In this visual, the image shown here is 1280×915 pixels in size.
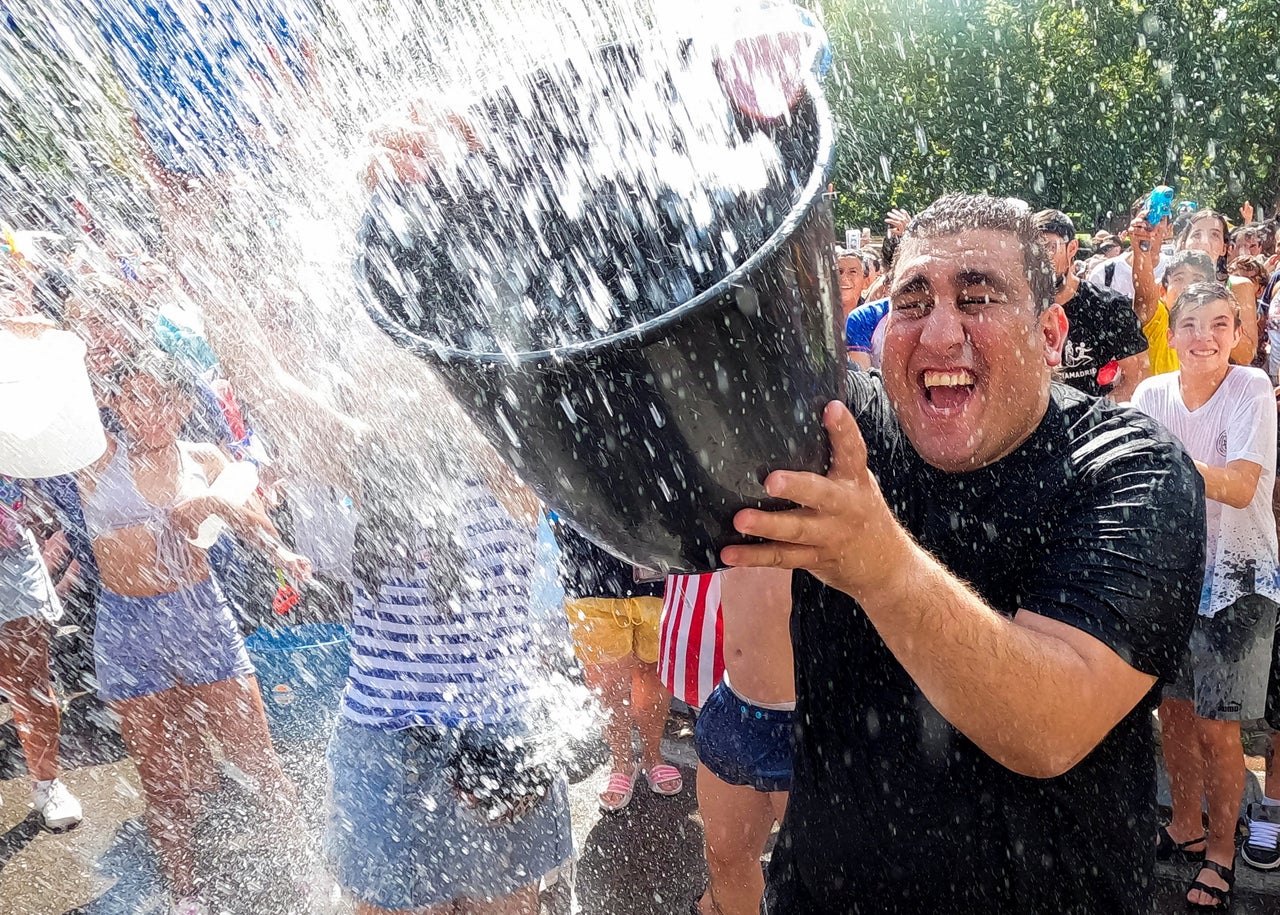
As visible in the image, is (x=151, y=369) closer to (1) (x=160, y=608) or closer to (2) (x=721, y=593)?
(1) (x=160, y=608)

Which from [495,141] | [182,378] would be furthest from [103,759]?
[495,141]

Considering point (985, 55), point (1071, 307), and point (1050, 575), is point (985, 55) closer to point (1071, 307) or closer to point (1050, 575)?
point (1071, 307)

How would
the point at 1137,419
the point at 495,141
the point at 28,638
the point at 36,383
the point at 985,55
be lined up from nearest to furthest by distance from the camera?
1. the point at 495,141
2. the point at 1137,419
3. the point at 36,383
4. the point at 28,638
5. the point at 985,55

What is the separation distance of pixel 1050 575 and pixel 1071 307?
355 cm

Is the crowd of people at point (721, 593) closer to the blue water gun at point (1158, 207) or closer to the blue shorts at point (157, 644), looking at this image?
the blue shorts at point (157, 644)

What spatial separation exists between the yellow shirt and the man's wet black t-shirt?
14.4 ft

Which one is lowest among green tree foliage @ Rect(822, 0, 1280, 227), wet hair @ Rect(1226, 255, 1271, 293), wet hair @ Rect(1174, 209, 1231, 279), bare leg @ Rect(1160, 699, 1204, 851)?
green tree foliage @ Rect(822, 0, 1280, 227)

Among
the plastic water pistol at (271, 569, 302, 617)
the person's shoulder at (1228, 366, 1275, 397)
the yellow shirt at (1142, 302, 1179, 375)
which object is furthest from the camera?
the yellow shirt at (1142, 302, 1179, 375)

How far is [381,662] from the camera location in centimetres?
230

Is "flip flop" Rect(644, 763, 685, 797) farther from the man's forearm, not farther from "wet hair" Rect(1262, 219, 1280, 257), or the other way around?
"wet hair" Rect(1262, 219, 1280, 257)

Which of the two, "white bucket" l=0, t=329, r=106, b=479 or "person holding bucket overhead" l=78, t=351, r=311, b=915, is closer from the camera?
"white bucket" l=0, t=329, r=106, b=479

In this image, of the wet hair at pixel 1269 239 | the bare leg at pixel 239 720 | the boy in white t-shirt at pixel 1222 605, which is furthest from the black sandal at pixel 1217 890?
the wet hair at pixel 1269 239

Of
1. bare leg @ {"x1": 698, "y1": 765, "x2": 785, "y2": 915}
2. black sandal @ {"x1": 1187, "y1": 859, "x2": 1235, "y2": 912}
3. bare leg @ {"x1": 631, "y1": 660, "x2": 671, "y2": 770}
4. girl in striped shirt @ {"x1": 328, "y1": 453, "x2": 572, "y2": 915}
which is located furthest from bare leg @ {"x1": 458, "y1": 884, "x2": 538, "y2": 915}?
black sandal @ {"x1": 1187, "y1": 859, "x2": 1235, "y2": 912}

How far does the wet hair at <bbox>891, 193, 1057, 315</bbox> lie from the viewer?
176cm
